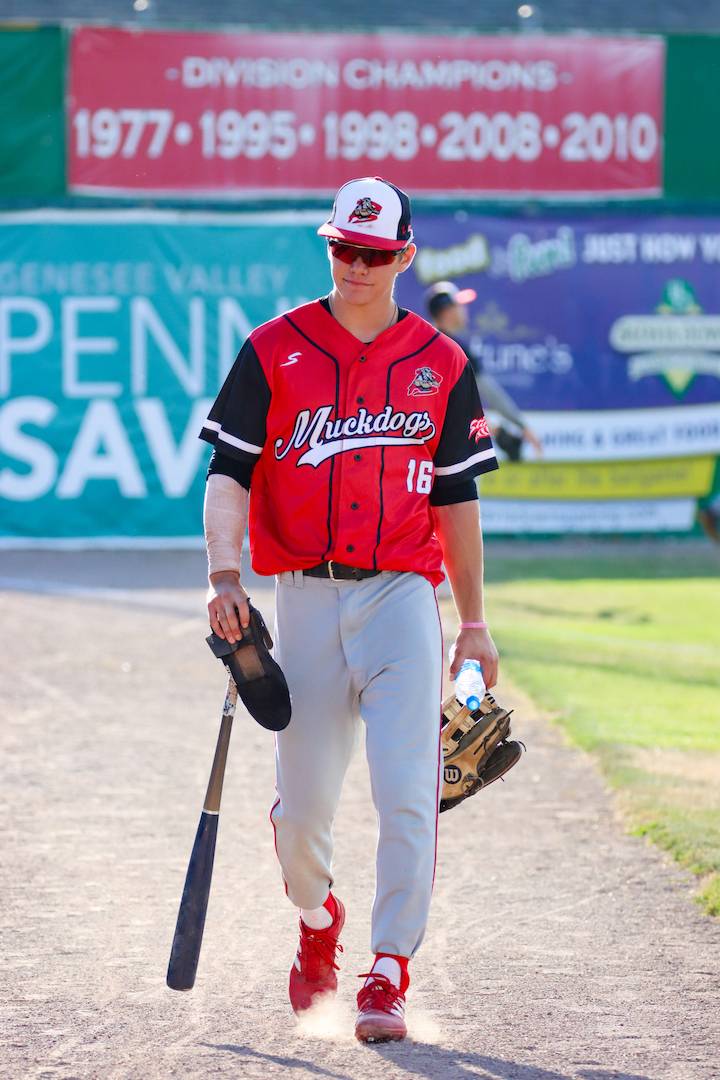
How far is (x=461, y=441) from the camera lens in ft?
15.2

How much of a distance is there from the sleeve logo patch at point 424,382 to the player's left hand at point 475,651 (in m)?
0.65

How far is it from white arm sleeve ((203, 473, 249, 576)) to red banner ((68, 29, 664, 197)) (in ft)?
44.0

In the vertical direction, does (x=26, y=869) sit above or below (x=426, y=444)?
below

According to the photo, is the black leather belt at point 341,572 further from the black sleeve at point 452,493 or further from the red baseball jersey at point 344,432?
the black sleeve at point 452,493

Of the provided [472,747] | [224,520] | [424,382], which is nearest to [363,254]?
[424,382]

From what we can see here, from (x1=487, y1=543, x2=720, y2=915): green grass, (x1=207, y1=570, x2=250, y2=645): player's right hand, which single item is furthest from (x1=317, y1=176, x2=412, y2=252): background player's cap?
(x1=487, y1=543, x2=720, y2=915): green grass

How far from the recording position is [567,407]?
17.9 m

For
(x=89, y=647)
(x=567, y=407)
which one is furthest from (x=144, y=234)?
(x=89, y=647)

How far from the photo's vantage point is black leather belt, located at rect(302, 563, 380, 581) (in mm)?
4518

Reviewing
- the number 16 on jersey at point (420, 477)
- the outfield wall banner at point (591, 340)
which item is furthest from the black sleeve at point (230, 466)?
the outfield wall banner at point (591, 340)

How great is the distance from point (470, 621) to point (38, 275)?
43.1ft

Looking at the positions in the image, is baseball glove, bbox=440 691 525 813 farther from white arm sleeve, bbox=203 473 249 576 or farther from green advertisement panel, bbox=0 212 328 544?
green advertisement panel, bbox=0 212 328 544

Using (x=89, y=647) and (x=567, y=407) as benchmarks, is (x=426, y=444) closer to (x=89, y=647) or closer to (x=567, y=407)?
(x=89, y=647)

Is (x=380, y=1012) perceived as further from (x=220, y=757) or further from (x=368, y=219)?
(x=368, y=219)
